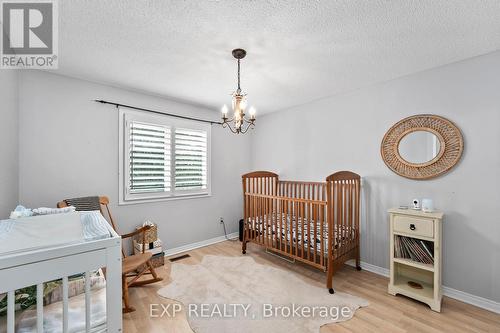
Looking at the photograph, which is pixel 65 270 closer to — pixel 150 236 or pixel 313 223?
pixel 150 236

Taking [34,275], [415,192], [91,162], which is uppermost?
[91,162]

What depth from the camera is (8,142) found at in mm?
1839

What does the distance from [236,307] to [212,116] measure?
284 cm

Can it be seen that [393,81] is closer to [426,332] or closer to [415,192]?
[415,192]

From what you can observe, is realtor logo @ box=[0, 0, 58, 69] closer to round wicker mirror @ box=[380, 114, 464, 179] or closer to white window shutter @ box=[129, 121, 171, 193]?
white window shutter @ box=[129, 121, 171, 193]

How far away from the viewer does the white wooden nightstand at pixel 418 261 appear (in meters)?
1.93

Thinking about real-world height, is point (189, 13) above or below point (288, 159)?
above

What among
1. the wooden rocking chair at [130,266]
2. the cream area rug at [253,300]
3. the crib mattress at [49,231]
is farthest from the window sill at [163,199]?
the crib mattress at [49,231]

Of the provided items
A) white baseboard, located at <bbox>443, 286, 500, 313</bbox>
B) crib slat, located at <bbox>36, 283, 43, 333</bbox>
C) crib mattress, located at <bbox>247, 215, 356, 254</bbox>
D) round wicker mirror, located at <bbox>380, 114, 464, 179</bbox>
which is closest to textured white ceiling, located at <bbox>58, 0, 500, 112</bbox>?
round wicker mirror, located at <bbox>380, 114, 464, 179</bbox>

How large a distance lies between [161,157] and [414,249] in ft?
10.6

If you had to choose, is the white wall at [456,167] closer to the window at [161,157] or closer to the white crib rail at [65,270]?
the window at [161,157]

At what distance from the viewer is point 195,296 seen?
6.92 feet

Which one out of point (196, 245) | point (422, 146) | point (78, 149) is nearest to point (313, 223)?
point (422, 146)

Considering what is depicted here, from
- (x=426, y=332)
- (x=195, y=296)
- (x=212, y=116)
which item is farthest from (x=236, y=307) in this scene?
(x=212, y=116)
